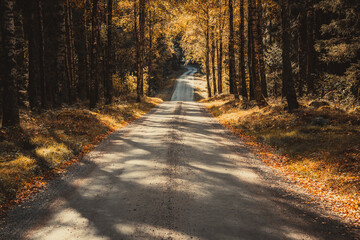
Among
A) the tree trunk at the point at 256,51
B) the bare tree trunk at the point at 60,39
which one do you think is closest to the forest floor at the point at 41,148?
the bare tree trunk at the point at 60,39

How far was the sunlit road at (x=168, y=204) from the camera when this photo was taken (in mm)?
4242

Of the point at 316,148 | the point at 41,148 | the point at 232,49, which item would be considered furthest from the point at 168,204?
the point at 232,49

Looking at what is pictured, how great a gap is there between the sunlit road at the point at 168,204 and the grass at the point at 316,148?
94cm

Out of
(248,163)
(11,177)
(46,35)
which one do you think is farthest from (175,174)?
(46,35)

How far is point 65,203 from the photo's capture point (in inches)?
211

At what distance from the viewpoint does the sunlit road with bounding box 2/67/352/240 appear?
4.24 m

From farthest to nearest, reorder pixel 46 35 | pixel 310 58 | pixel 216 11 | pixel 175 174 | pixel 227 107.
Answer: pixel 216 11 → pixel 46 35 → pixel 227 107 → pixel 310 58 → pixel 175 174

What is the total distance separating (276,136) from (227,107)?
35.1 ft

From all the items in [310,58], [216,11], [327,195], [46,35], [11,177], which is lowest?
[327,195]

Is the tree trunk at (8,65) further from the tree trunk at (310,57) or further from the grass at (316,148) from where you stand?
the tree trunk at (310,57)

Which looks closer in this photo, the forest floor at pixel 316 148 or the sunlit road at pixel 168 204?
the sunlit road at pixel 168 204

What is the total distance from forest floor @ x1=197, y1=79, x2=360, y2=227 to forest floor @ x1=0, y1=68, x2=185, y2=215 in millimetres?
6741

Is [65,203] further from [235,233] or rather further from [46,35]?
[46,35]

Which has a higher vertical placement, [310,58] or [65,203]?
[310,58]
